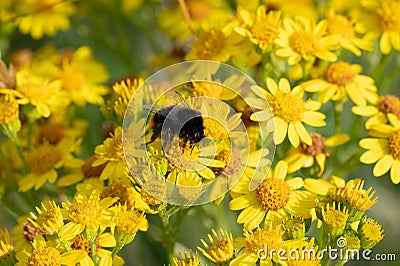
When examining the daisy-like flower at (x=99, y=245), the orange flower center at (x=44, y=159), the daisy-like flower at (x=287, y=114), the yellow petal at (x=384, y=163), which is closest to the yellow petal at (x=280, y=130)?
the daisy-like flower at (x=287, y=114)

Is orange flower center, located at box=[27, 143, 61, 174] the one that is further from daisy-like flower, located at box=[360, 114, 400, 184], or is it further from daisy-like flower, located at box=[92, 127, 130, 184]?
daisy-like flower, located at box=[360, 114, 400, 184]

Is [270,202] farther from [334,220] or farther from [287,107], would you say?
[287,107]

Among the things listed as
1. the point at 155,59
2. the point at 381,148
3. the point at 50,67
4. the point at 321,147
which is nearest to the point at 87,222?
the point at 321,147

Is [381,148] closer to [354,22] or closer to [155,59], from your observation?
[354,22]

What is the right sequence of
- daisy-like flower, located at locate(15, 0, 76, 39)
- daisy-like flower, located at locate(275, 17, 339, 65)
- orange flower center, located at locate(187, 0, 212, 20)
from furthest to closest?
orange flower center, located at locate(187, 0, 212, 20) < daisy-like flower, located at locate(15, 0, 76, 39) < daisy-like flower, located at locate(275, 17, 339, 65)

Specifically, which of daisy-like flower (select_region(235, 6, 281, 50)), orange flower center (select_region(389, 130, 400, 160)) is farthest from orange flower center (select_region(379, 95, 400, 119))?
daisy-like flower (select_region(235, 6, 281, 50))

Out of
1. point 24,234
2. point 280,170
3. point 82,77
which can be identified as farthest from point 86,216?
point 82,77
